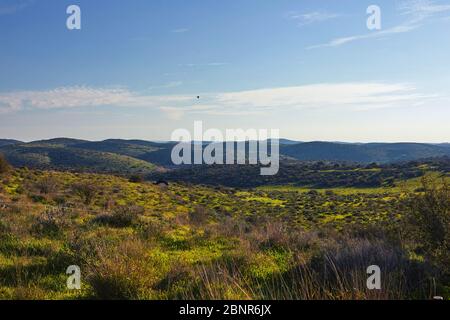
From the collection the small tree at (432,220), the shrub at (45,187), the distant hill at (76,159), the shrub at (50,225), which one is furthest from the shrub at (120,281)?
the distant hill at (76,159)

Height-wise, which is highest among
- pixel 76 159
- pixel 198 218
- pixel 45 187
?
pixel 45 187

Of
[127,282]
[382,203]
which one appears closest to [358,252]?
[127,282]

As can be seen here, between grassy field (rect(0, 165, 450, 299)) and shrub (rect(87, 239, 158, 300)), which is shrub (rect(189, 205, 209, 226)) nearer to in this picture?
grassy field (rect(0, 165, 450, 299))

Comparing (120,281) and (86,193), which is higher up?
(120,281)

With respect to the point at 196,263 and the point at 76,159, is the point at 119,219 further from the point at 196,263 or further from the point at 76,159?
the point at 76,159

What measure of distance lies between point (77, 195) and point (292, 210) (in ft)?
→ 91.0

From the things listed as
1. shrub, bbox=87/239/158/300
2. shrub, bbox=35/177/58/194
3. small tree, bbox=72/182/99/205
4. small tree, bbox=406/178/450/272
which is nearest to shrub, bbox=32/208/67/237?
shrub, bbox=87/239/158/300

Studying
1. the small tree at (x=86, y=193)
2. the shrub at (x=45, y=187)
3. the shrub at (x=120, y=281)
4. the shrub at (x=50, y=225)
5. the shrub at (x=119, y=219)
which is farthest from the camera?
the shrub at (x=45, y=187)

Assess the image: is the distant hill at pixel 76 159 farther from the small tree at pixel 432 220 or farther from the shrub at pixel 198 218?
the small tree at pixel 432 220

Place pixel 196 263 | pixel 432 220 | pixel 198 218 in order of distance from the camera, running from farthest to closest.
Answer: pixel 198 218
pixel 196 263
pixel 432 220

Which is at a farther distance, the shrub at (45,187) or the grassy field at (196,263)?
the shrub at (45,187)

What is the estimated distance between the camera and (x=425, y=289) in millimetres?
6246

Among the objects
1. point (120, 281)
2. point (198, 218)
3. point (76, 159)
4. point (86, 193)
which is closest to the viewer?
point (120, 281)

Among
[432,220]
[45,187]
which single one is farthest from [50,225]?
[45,187]
